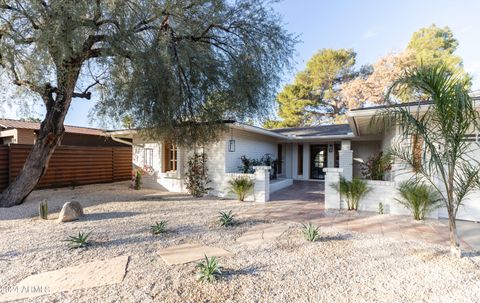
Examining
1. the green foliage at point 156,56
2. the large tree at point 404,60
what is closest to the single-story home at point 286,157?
the green foliage at point 156,56

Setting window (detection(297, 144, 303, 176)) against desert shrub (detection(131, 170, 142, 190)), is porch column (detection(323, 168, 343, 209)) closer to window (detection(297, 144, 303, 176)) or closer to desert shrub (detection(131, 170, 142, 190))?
window (detection(297, 144, 303, 176))

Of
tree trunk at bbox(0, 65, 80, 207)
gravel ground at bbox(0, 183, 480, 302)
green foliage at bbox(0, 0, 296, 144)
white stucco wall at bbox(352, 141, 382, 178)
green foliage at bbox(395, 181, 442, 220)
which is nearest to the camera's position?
gravel ground at bbox(0, 183, 480, 302)

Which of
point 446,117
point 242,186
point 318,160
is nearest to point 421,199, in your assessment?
point 446,117

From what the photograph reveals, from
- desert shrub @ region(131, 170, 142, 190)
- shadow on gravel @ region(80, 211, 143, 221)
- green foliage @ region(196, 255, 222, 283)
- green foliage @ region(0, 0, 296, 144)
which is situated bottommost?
shadow on gravel @ region(80, 211, 143, 221)

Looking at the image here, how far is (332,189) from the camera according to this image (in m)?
6.70

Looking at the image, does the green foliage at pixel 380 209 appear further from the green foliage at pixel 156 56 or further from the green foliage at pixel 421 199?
the green foliage at pixel 156 56

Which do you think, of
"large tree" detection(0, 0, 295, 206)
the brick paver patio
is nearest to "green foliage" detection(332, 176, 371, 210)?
the brick paver patio

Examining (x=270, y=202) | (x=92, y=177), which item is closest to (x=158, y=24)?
(x=270, y=202)

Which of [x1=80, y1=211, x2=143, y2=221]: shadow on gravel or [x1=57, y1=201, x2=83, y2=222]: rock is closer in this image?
[x1=57, y1=201, x2=83, y2=222]: rock

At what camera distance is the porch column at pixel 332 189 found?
6.65m

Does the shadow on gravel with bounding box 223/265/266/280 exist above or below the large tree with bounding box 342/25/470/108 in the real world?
below

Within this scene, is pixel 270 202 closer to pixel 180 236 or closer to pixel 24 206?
pixel 180 236

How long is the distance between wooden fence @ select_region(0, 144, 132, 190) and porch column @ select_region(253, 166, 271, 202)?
8.15 metres

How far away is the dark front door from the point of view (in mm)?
13109
